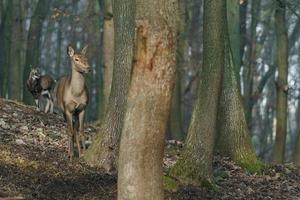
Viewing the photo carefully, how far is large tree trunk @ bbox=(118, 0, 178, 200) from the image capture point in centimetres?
755

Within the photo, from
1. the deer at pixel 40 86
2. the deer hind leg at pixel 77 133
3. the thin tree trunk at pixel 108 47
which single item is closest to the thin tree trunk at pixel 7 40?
the deer at pixel 40 86

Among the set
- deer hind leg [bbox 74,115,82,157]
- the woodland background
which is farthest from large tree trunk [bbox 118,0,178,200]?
the woodland background

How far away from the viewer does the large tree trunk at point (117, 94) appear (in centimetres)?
1175

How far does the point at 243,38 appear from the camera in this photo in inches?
1105

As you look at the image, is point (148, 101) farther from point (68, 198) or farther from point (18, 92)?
point (18, 92)

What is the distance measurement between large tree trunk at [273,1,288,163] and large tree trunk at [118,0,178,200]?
40.7ft

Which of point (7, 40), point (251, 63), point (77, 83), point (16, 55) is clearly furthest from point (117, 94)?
point (251, 63)

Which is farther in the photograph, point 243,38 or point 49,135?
point 243,38

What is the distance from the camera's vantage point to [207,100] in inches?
466

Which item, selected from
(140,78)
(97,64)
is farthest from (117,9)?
(97,64)

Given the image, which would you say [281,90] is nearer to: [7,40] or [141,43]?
[7,40]

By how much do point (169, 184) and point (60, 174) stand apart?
177 centimetres

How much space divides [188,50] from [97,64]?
743 centimetres

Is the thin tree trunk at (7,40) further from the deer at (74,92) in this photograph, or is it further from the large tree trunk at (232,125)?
the deer at (74,92)
